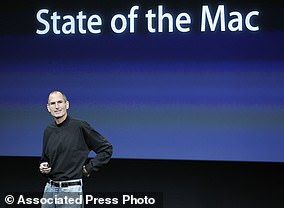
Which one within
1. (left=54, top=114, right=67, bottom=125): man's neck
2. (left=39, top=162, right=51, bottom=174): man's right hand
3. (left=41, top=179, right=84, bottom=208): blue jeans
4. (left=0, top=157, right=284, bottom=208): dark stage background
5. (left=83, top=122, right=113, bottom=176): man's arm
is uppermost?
(left=54, top=114, right=67, bottom=125): man's neck

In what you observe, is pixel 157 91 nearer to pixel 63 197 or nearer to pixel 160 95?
pixel 160 95

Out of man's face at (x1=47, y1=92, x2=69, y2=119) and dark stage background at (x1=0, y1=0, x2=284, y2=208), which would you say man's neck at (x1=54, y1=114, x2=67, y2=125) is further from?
dark stage background at (x1=0, y1=0, x2=284, y2=208)

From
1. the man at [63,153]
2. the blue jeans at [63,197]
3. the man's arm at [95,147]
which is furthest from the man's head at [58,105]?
the blue jeans at [63,197]

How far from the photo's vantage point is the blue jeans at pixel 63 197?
3441 millimetres

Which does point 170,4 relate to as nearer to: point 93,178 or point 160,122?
point 160,122

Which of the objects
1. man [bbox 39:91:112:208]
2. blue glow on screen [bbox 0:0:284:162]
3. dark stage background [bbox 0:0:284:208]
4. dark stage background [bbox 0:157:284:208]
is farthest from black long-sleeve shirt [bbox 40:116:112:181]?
blue glow on screen [bbox 0:0:284:162]

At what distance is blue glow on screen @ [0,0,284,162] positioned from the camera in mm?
5676

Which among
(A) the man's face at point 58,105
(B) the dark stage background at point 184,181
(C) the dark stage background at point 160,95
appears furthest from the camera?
(C) the dark stage background at point 160,95

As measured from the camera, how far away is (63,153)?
3449 millimetres

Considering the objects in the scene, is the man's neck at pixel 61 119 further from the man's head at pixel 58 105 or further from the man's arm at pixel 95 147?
the man's arm at pixel 95 147

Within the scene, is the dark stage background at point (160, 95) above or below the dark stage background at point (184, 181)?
above

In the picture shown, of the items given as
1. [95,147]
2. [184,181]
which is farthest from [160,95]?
[95,147]

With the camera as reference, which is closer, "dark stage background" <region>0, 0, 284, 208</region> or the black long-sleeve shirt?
the black long-sleeve shirt

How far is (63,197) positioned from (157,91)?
250 centimetres
